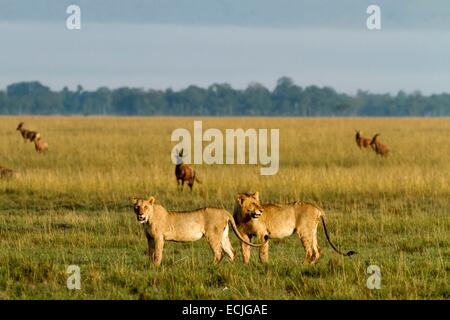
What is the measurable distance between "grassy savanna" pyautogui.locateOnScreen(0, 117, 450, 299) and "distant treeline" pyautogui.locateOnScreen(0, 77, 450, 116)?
320 feet

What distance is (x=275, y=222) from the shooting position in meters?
9.74

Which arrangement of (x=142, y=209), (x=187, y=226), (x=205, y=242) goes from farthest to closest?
1. (x=205, y=242)
2. (x=187, y=226)
3. (x=142, y=209)

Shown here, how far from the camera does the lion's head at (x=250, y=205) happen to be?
9453 mm

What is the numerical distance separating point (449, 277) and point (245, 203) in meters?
2.02

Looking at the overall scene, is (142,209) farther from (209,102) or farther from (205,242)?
(209,102)

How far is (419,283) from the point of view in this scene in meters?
8.83

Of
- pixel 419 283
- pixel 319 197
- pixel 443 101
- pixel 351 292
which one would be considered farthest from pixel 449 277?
pixel 443 101

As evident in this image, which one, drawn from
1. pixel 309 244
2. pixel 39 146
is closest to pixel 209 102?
pixel 39 146

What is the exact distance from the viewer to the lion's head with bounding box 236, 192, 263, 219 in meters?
9.45

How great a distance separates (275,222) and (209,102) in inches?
4522

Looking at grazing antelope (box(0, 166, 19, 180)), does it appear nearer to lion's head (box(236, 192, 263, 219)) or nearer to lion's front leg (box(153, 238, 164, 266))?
lion's front leg (box(153, 238, 164, 266))

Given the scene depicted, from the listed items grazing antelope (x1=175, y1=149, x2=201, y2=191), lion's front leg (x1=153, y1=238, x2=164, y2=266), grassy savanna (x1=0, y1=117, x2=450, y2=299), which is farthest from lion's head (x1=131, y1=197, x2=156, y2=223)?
grazing antelope (x1=175, y1=149, x2=201, y2=191)

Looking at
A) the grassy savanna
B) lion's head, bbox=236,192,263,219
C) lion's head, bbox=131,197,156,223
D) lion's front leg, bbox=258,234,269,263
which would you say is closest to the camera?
the grassy savanna
